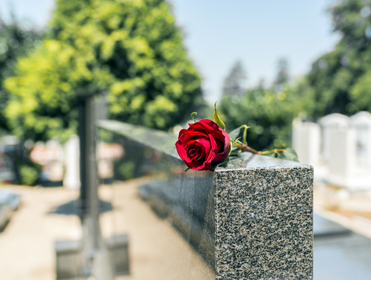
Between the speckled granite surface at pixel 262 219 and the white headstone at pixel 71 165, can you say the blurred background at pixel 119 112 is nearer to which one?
the white headstone at pixel 71 165

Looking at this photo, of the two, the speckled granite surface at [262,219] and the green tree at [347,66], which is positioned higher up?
the green tree at [347,66]

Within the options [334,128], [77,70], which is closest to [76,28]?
[77,70]

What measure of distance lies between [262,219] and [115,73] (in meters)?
16.5

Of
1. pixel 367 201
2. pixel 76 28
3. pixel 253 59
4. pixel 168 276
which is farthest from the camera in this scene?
pixel 253 59

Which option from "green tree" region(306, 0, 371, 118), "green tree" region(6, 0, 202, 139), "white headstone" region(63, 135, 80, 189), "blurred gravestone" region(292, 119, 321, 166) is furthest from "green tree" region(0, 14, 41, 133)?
"green tree" region(306, 0, 371, 118)

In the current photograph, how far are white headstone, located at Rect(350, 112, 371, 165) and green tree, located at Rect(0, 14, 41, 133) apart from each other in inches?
833

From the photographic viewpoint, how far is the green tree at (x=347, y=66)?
1235 inches

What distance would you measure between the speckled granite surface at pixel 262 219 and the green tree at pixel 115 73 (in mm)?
15473

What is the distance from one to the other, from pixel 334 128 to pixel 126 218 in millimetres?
11664

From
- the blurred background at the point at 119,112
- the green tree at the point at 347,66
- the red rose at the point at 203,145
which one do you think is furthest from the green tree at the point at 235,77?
the red rose at the point at 203,145

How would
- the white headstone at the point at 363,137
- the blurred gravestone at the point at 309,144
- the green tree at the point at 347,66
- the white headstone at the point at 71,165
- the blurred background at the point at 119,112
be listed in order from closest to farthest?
the blurred background at the point at 119,112 < the white headstone at the point at 363,137 < the blurred gravestone at the point at 309,144 < the white headstone at the point at 71,165 < the green tree at the point at 347,66

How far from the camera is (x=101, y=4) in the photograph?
17469 millimetres

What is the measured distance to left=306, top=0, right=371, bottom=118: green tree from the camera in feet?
103

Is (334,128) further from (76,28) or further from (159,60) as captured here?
(76,28)
